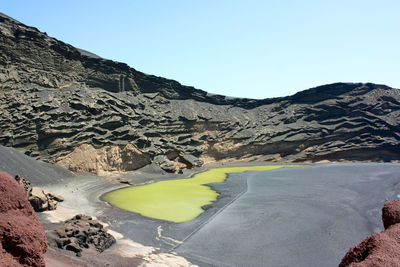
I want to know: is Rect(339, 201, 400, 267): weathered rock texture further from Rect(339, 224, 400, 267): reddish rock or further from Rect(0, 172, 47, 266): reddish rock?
Rect(0, 172, 47, 266): reddish rock

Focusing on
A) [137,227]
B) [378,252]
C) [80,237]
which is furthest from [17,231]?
[137,227]

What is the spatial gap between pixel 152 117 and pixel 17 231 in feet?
128

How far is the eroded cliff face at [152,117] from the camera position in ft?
103

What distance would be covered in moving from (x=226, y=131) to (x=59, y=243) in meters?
45.5

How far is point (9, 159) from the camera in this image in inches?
832

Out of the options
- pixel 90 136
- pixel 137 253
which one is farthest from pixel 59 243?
pixel 90 136

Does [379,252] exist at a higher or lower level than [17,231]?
higher

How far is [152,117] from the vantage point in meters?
43.6

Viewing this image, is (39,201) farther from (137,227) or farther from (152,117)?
(152,117)

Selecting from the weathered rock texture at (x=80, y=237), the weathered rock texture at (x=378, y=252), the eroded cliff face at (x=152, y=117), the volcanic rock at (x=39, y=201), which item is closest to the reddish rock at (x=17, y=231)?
the weathered rock texture at (x=80, y=237)

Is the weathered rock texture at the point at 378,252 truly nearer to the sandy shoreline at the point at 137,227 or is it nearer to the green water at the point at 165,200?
the sandy shoreline at the point at 137,227

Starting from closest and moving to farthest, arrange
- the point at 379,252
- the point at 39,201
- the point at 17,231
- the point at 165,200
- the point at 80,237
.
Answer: the point at 379,252
the point at 17,231
the point at 80,237
the point at 39,201
the point at 165,200

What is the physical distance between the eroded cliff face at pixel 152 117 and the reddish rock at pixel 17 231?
25.0 meters

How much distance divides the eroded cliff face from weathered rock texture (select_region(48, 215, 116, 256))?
1964 cm
